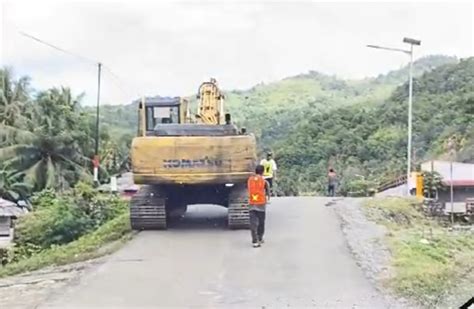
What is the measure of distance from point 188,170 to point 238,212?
3.94ft

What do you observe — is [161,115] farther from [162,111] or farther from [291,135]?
[291,135]

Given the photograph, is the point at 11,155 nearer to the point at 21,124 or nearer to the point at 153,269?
the point at 21,124

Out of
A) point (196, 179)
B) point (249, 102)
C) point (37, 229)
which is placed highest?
point (249, 102)

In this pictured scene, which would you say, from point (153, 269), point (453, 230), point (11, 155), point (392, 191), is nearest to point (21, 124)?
point (11, 155)

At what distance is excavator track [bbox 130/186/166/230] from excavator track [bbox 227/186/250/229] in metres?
1.20

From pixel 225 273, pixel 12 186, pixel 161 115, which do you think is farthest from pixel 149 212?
pixel 12 186

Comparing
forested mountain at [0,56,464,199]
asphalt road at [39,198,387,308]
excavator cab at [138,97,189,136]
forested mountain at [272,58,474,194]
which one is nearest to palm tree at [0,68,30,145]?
forested mountain at [0,56,464,199]

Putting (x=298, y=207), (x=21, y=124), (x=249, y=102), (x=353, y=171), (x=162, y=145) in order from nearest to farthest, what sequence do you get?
(x=162, y=145) < (x=298, y=207) < (x=21, y=124) < (x=353, y=171) < (x=249, y=102)

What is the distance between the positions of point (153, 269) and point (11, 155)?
76.7 feet

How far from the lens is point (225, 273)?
38.0 ft

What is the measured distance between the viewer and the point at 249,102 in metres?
57.8

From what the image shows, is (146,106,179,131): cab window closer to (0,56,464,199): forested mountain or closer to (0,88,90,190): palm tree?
(0,56,464,199): forested mountain

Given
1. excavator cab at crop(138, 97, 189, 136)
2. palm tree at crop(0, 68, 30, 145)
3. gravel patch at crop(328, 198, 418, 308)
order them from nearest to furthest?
gravel patch at crop(328, 198, 418, 308) → excavator cab at crop(138, 97, 189, 136) → palm tree at crop(0, 68, 30, 145)

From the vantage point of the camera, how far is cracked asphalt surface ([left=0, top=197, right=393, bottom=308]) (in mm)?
9867
